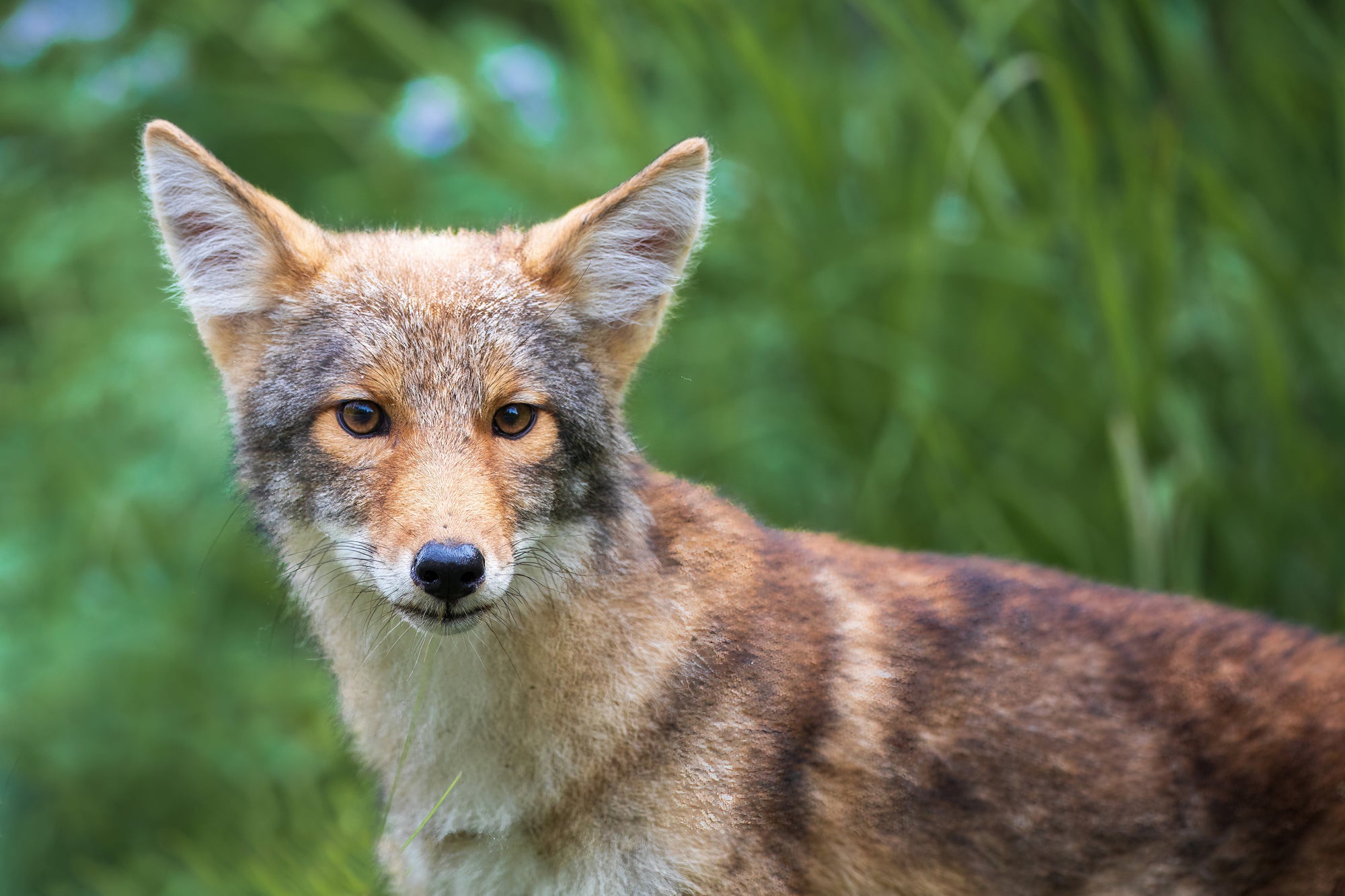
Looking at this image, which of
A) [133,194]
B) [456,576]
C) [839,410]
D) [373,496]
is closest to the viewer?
[456,576]

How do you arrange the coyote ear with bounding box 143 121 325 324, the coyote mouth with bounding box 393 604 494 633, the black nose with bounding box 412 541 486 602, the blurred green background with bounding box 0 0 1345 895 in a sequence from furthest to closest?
the blurred green background with bounding box 0 0 1345 895
the coyote ear with bounding box 143 121 325 324
the coyote mouth with bounding box 393 604 494 633
the black nose with bounding box 412 541 486 602

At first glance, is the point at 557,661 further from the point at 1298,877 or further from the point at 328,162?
the point at 328,162

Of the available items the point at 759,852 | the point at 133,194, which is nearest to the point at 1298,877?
the point at 759,852

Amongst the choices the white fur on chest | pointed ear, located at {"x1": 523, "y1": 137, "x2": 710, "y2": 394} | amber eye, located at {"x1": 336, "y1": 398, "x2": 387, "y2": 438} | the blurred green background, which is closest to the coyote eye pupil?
amber eye, located at {"x1": 336, "y1": 398, "x2": 387, "y2": 438}

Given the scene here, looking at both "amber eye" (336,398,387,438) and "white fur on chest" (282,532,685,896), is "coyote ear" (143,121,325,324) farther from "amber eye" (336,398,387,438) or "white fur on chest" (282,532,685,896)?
"white fur on chest" (282,532,685,896)

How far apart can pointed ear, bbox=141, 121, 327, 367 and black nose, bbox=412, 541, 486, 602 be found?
967mm

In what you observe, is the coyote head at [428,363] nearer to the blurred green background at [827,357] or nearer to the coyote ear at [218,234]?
the coyote ear at [218,234]

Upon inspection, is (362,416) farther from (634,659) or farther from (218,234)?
(634,659)

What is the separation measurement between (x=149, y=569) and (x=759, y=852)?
370 cm

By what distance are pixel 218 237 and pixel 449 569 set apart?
1248 mm

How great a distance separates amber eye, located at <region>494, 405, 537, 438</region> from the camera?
3.19m

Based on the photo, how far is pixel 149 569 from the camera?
585 centimetres

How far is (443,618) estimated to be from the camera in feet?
9.68

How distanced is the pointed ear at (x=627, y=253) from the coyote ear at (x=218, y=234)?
61cm
